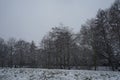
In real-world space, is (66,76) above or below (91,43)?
below

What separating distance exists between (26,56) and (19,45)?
19.5ft

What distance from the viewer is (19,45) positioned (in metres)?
55.8

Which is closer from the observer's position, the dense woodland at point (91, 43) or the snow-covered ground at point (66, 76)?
the snow-covered ground at point (66, 76)

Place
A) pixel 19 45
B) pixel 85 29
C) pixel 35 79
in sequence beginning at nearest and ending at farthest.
→ pixel 35 79 < pixel 85 29 < pixel 19 45

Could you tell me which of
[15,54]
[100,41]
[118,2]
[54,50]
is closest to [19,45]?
[15,54]

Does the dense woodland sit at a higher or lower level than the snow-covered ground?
higher

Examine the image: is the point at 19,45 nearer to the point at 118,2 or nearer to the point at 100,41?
the point at 100,41

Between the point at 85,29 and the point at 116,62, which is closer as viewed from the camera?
the point at 116,62

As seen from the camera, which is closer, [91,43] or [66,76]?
[66,76]

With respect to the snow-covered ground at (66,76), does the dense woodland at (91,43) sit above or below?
above

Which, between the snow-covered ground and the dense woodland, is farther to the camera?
the dense woodland

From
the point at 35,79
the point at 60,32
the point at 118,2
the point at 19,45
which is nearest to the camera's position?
the point at 35,79

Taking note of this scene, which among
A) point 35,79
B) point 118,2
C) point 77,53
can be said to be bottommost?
point 35,79

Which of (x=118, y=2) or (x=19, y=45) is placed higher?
(x=118, y=2)
